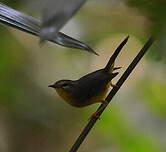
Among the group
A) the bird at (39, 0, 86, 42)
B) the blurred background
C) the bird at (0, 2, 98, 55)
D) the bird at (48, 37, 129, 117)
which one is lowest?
the blurred background

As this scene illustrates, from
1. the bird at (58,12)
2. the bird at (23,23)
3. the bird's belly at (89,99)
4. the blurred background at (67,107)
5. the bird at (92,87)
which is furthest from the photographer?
the blurred background at (67,107)

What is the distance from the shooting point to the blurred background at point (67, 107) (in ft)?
5.15

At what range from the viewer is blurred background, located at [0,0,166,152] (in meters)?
1.57

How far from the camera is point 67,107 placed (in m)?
2.25

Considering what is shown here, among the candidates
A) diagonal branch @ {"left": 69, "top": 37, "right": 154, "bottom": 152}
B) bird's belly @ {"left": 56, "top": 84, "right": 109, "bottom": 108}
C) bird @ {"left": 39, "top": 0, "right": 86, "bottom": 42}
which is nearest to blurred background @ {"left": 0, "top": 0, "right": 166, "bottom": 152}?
bird's belly @ {"left": 56, "top": 84, "right": 109, "bottom": 108}

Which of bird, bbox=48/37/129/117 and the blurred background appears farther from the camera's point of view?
the blurred background

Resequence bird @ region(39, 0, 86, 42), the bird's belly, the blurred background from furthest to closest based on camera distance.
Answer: the blurred background
the bird's belly
bird @ region(39, 0, 86, 42)

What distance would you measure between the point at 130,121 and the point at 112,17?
332mm

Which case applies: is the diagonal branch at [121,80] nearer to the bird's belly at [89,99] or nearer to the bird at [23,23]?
the bird at [23,23]

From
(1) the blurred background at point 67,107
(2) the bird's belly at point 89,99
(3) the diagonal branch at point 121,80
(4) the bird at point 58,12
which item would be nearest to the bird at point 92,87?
(2) the bird's belly at point 89,99

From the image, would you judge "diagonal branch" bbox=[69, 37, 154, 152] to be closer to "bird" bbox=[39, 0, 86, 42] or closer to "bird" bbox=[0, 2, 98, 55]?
"bird" bbox=[0, 2, 98, 55]

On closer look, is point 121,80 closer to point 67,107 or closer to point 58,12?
point 58,12

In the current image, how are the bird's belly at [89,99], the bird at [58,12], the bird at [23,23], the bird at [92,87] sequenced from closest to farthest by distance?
1. the bird at [58,12]
2. the bird at [23,23]
3. the bird at [92,87]
4. the bird's belly at [89,99]

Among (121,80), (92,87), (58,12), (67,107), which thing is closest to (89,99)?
(92,87)
